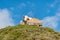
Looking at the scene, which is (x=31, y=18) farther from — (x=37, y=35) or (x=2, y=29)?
(x=37, y=35)

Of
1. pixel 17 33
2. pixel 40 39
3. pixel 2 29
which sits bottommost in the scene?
pixel 40 39

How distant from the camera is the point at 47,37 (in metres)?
25.5

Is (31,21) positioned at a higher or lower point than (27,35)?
higher

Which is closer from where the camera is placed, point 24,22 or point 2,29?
point 2,29

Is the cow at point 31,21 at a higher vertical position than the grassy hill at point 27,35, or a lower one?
higher

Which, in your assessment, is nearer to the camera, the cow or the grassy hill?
the grassy hill

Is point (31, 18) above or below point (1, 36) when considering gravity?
above

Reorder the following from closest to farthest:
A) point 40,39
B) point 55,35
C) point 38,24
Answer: point 40,39, point 55,35, point 38,24

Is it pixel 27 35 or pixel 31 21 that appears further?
pixel 31 21

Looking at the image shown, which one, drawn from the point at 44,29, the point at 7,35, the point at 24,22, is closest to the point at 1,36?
the point at 7,35

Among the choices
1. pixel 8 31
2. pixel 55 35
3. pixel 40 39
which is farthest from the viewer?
pixel 8 31

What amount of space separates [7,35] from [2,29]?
4066 millimetres

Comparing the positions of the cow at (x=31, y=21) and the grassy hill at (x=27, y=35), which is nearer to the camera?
the grassy hill at (x=27, y=35)

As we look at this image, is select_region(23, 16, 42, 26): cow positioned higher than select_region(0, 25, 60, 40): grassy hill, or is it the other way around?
select_region(23, 16, 42, 26): cow
